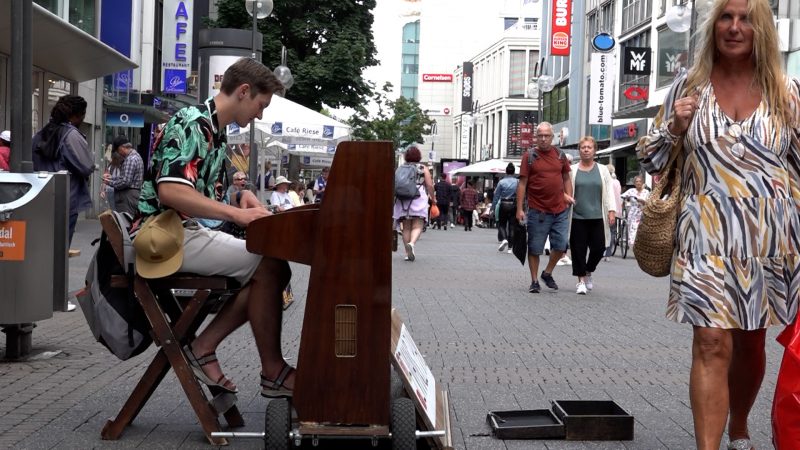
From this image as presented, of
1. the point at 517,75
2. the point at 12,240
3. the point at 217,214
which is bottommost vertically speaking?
the point at 12,240

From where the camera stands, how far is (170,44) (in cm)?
3903

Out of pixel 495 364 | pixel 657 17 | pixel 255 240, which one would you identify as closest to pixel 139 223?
pixel 255 240

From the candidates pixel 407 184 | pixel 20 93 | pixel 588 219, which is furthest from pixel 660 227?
pixel 407 184

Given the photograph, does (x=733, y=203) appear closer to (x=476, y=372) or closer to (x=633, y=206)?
(x=476, y=372)

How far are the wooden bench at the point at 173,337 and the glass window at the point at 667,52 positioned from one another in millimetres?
37165

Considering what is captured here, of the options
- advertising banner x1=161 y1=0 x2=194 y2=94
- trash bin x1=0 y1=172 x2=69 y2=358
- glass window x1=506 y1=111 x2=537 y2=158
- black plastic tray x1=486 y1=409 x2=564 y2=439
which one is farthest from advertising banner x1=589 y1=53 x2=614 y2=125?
glass window x1=506 y1=111 x2=537 y2=158

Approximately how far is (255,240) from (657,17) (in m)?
41.1

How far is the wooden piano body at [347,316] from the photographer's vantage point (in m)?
4.15

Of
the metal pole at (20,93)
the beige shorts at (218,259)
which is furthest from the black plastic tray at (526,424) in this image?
the metal pole at (20,93)

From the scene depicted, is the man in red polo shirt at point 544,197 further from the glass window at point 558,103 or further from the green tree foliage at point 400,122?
the green tree foliage at point 400,122

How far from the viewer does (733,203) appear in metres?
4.28

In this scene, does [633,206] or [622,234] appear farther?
[622,234]

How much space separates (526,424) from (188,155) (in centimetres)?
189

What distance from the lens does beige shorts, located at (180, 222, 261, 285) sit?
15.8 feet
